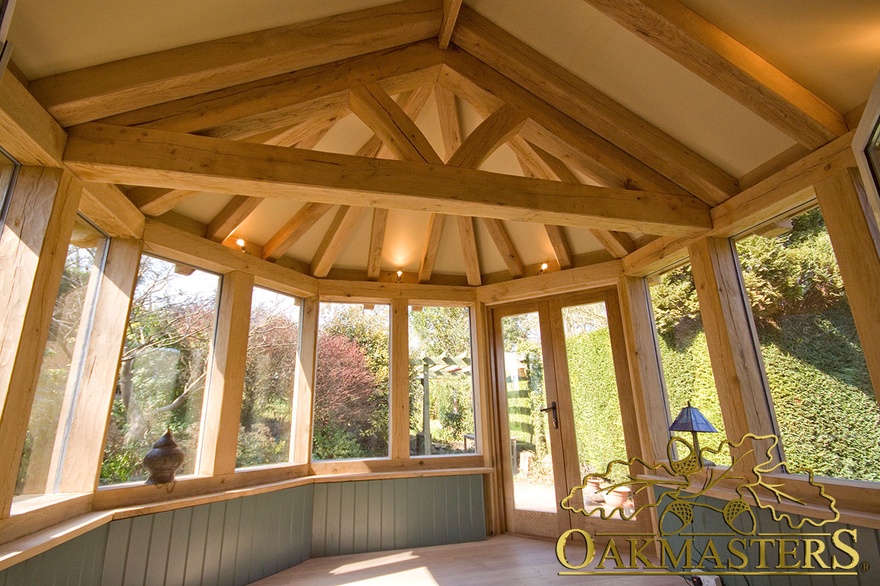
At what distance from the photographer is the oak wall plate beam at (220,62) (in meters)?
2.13

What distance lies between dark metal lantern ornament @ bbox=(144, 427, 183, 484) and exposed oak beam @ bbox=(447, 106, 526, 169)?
266cm

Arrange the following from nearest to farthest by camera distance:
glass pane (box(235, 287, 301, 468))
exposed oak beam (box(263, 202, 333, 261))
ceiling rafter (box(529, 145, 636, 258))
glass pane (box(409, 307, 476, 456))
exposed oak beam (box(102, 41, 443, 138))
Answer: exposed oak beam (box(102, 41, 443, 138))
ceiling rafter (box(529, 145, 636, 258))
glass pane (box(235, 287, 301, 468))
exposed oak beam (box(263, 202, 333, 261))
glass pane (box(409, 307, 476, 456))

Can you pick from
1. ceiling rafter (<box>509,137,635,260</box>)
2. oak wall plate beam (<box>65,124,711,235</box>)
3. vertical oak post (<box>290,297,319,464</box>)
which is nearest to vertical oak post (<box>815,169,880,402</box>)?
oak wall plate beam (<box>65,124,711,235</box>)

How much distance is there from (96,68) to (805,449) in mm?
4314

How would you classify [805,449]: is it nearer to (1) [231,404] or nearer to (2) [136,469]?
(1) [231,404]

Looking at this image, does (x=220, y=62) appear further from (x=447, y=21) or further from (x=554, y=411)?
(x=554, y=411)

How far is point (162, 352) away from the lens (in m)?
3.14

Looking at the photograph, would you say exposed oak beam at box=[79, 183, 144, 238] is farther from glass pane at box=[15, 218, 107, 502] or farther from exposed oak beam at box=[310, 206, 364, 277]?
exposed oak beam at box=[310, 206, 364, 277]

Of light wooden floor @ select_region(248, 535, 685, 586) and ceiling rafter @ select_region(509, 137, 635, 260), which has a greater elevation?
ceiling rafter @ select_region(509, 137, 635, 260)

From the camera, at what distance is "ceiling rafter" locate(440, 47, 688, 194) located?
10.1ft

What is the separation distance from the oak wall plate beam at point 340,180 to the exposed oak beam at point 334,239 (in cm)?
145

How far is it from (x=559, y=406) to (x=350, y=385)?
212 cm

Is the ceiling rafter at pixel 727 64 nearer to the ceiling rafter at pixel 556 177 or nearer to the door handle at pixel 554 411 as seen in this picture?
the ceiling rafter at pixel 556 177

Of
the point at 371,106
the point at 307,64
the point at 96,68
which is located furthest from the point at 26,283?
the point at 371,106
